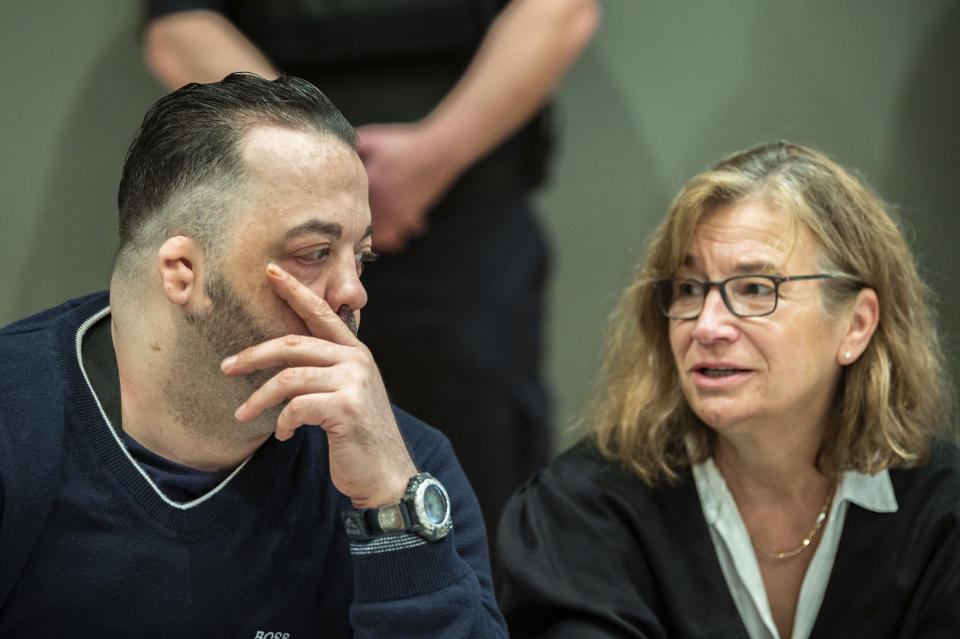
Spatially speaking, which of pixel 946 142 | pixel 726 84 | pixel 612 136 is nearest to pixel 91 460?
pixel 612 136

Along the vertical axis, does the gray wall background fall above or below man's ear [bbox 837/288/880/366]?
above

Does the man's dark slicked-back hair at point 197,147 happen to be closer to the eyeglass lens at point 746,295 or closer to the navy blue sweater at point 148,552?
the navy blue sweater at point 148,552

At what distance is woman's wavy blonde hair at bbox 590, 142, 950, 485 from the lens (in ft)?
6.66

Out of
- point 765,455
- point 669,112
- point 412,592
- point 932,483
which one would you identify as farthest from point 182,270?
point 669,112

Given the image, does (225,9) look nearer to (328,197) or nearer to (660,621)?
(328,197)

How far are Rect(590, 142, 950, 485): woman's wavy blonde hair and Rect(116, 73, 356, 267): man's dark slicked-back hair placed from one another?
85cm

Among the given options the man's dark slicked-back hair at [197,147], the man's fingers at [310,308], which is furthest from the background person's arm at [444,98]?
the man's fingers at [310,308]

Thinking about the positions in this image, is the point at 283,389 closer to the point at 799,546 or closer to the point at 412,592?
the point at 412,592

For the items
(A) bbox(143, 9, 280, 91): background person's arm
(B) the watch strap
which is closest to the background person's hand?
(A) bbox(143, 9, 280, 91): background person's arm

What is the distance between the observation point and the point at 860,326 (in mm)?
2068

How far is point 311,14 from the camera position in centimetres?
233

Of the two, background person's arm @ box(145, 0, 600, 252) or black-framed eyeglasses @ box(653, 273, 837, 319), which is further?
background person's arm @ box(145, 0, 600, 252)

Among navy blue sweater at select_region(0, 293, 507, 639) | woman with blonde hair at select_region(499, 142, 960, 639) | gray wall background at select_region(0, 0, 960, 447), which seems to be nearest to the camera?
navy blue sweater at select_region(0, 293, 507, 639)

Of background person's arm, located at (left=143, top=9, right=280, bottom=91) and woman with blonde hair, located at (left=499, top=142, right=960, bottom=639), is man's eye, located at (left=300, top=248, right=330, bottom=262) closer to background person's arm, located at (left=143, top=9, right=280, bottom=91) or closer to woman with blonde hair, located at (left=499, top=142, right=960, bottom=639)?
woman with blonde hair, located at (left=499, top=142, right=960, bottom=639)
